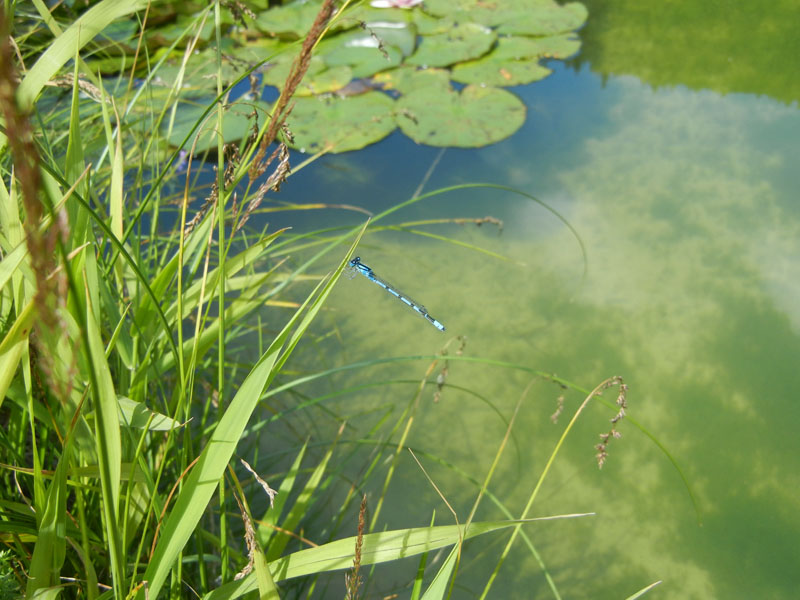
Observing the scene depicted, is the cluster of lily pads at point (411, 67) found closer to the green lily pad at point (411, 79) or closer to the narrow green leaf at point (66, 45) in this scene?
the green lily pad at point (411, 79)

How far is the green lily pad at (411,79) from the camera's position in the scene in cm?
269

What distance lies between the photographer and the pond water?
135 centimetres

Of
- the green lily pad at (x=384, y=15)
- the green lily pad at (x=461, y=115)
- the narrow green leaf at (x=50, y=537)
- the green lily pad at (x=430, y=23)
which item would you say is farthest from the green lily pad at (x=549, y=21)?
the narrow green leaf at (x=50, y=537)

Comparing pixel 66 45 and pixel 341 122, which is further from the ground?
pixel 66 45

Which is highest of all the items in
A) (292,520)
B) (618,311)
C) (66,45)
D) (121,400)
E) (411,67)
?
(66,45)

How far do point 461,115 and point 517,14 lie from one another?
954mm

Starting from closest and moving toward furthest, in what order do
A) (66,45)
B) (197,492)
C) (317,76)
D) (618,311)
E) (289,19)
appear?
(197,492)
(66,45)
(618,311)
(317,76)
(289,19)

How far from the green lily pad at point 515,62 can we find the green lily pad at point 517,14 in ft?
0.30

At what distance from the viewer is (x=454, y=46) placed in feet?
9.50

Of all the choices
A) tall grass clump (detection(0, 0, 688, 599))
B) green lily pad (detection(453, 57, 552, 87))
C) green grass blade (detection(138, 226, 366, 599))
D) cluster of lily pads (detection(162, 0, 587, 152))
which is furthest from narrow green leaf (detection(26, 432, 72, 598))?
green lily pad (detection(453, 57, 552, 87))

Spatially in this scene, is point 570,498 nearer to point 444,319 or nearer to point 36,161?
point 444,319

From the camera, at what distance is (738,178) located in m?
2.19

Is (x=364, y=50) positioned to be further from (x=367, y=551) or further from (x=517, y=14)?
(x=367, y=551)

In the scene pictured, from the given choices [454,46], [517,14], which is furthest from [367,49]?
[517,14]
